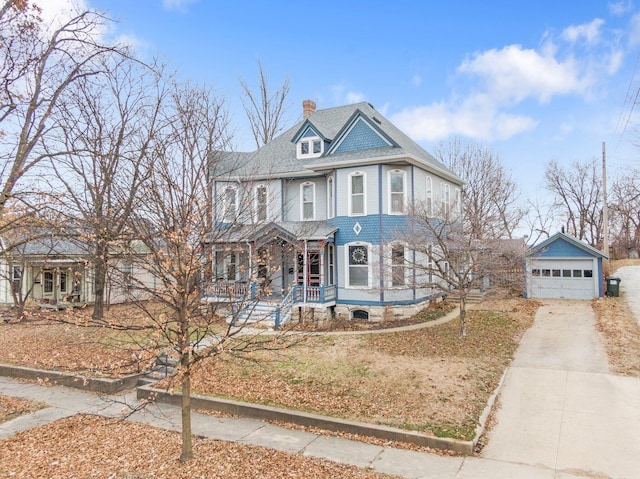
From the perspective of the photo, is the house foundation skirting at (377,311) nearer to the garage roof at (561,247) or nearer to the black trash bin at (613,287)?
the garage roof at (561,247)

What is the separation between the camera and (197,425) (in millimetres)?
7773

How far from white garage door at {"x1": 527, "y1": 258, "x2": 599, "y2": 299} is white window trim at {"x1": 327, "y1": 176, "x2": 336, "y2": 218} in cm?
1071

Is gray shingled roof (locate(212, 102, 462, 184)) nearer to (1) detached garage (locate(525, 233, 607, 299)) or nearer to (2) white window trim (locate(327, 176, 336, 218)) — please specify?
(2) white window trim (locate(327, 176, 336, 218))

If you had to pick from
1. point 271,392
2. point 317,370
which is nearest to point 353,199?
point 317,370

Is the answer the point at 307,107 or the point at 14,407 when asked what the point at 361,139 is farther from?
the point at 14,407

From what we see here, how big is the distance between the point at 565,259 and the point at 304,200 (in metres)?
14.1

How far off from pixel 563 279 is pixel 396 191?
36.7 feet

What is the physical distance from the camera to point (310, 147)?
2023 centimetres

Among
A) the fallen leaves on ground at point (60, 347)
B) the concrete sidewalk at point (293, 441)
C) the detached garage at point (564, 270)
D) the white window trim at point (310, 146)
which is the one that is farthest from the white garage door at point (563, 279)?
the fallen leaves on ground at point (60, 347)

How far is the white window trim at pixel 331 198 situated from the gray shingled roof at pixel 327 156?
0.98 metres

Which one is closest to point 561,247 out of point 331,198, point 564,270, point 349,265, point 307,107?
point 564,270

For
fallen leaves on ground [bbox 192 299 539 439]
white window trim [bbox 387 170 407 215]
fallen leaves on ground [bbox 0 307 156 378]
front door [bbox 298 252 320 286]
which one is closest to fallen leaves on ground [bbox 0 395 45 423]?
fallen leaves on ground [bbox 0 307 156 378]

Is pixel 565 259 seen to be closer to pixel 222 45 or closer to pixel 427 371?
pixel 427 371

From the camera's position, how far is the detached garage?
68.2 feet
